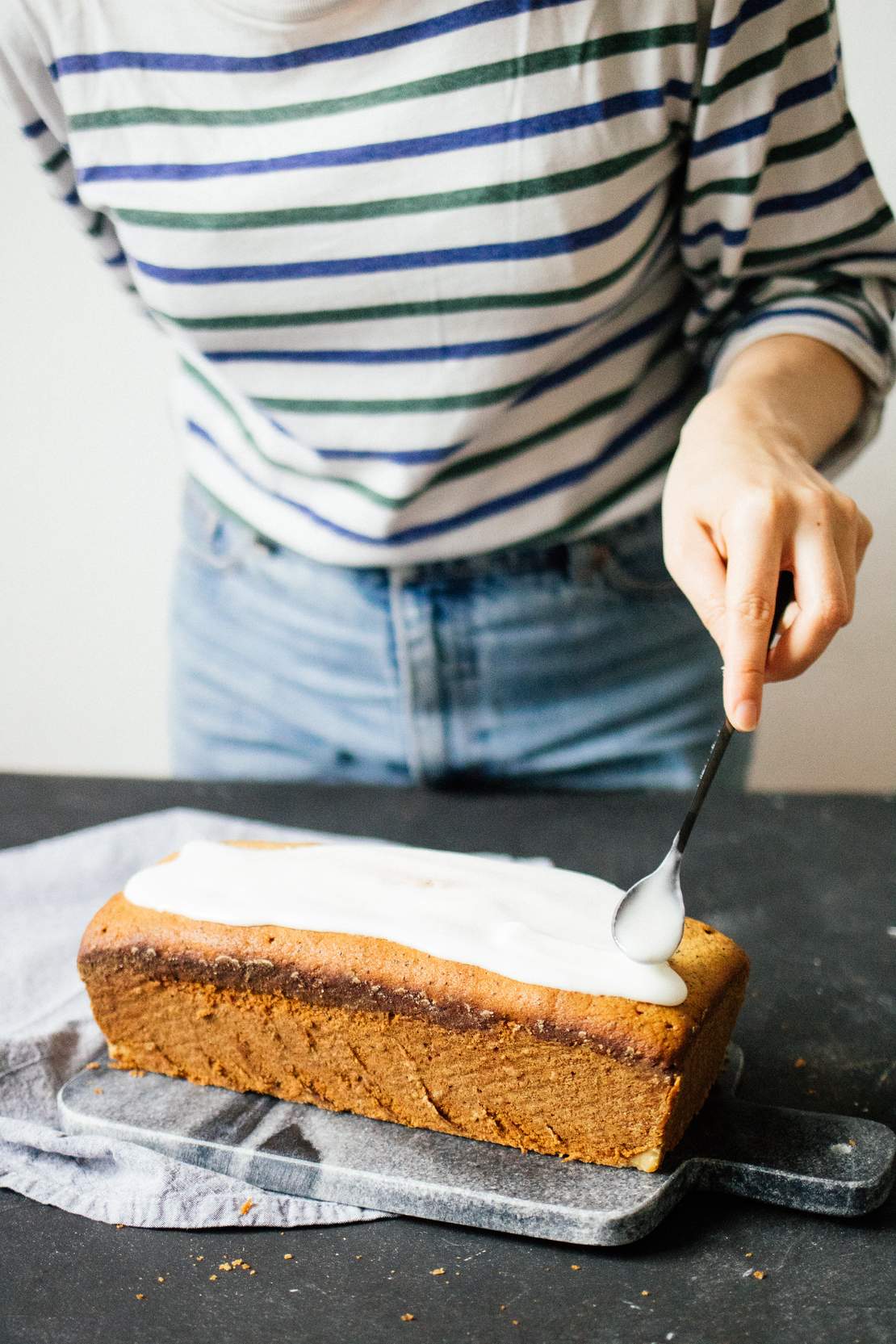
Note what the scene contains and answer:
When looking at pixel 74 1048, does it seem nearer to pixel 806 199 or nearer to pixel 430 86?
pixel 430 86

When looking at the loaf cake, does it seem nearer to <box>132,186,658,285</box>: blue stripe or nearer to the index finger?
the index finger

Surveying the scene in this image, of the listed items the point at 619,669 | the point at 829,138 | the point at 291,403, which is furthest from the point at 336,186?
the point at 619,669

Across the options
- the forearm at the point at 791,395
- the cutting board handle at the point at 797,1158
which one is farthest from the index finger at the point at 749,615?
the cutting board handle at the point at 797,1158

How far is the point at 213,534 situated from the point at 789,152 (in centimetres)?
67

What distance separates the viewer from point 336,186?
3.31 ft

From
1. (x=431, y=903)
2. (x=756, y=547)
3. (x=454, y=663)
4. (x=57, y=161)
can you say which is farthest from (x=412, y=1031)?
(x=57, y=161)

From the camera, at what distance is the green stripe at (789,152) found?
100 centimetres

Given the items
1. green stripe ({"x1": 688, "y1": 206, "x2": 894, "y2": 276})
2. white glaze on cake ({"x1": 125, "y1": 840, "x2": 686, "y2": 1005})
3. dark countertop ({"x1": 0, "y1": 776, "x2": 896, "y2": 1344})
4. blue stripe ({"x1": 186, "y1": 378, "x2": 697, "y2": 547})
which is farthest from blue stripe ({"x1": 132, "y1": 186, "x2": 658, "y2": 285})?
dark countertop ({"x1": 0, "y1": 776, "x2": 896, "y2": 1344})

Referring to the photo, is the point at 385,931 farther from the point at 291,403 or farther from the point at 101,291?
the point at 101,291

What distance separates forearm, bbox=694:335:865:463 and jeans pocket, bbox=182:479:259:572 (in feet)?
1.71

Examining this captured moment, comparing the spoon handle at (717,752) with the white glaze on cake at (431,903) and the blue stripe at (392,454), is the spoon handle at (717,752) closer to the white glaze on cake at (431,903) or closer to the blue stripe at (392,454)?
the white glaze on cake at (431,903)

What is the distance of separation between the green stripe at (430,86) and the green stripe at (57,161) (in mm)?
123

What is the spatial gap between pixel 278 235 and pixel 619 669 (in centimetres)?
53

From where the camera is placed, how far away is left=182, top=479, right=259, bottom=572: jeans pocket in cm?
127
